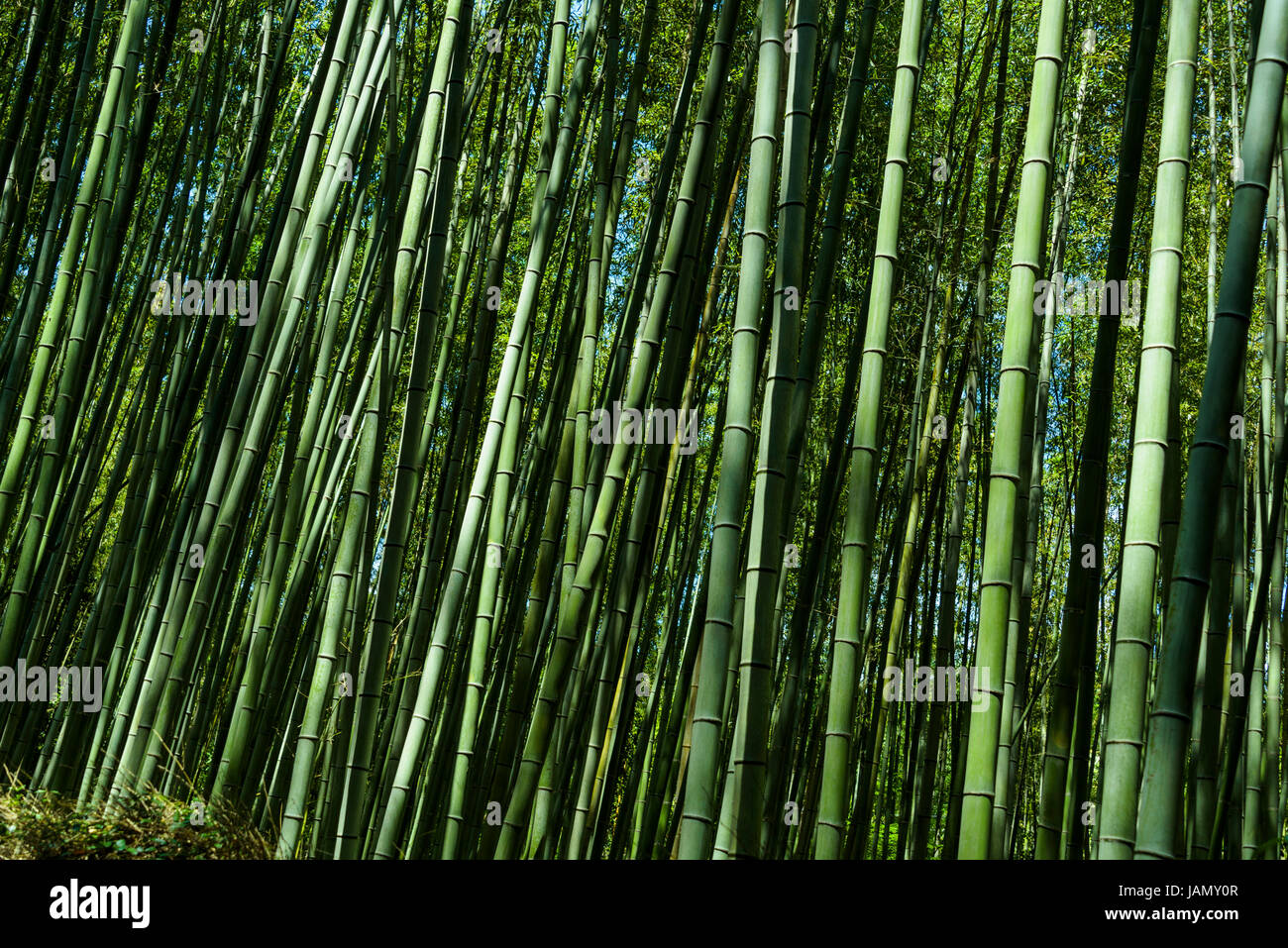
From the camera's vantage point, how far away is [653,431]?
6.63 ft

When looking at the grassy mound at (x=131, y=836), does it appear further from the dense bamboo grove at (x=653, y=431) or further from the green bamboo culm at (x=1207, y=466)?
the green bamboo culm at (x=1207, y=466)

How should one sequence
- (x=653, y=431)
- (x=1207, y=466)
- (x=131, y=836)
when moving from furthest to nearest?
(x=653, y=431)
(x=131, y=836)
(x=1207, y=466)

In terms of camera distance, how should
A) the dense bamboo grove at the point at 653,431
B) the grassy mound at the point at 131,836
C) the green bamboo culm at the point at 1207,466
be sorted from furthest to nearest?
the grassy mound at the point at 131,836 < the dense bamboo grove at the point at 653,431 < the green bamboo culm at the point at 1207,466

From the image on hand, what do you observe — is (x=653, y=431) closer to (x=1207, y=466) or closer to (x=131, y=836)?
(x=1207, y=466)

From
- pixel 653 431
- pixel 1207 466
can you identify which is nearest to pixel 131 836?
pixel 653 431

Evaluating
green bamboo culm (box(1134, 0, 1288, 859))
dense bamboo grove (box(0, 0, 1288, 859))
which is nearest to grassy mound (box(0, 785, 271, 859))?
dense bamboo grove (box(0, 0, 1288, 859))

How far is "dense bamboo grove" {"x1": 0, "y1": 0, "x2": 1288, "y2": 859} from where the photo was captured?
1429 mm

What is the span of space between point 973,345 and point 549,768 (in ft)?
6.47

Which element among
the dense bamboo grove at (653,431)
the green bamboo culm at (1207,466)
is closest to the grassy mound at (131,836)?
the dense bamboo grove at (653,431)

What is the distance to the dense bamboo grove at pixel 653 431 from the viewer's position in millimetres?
1429

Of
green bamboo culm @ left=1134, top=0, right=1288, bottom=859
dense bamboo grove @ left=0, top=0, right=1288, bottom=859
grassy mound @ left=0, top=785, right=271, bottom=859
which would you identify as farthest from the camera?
grassy mound @ left=0, top=785, right=271, bottom=859

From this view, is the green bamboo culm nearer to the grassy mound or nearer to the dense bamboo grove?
the dense bamboo grove
